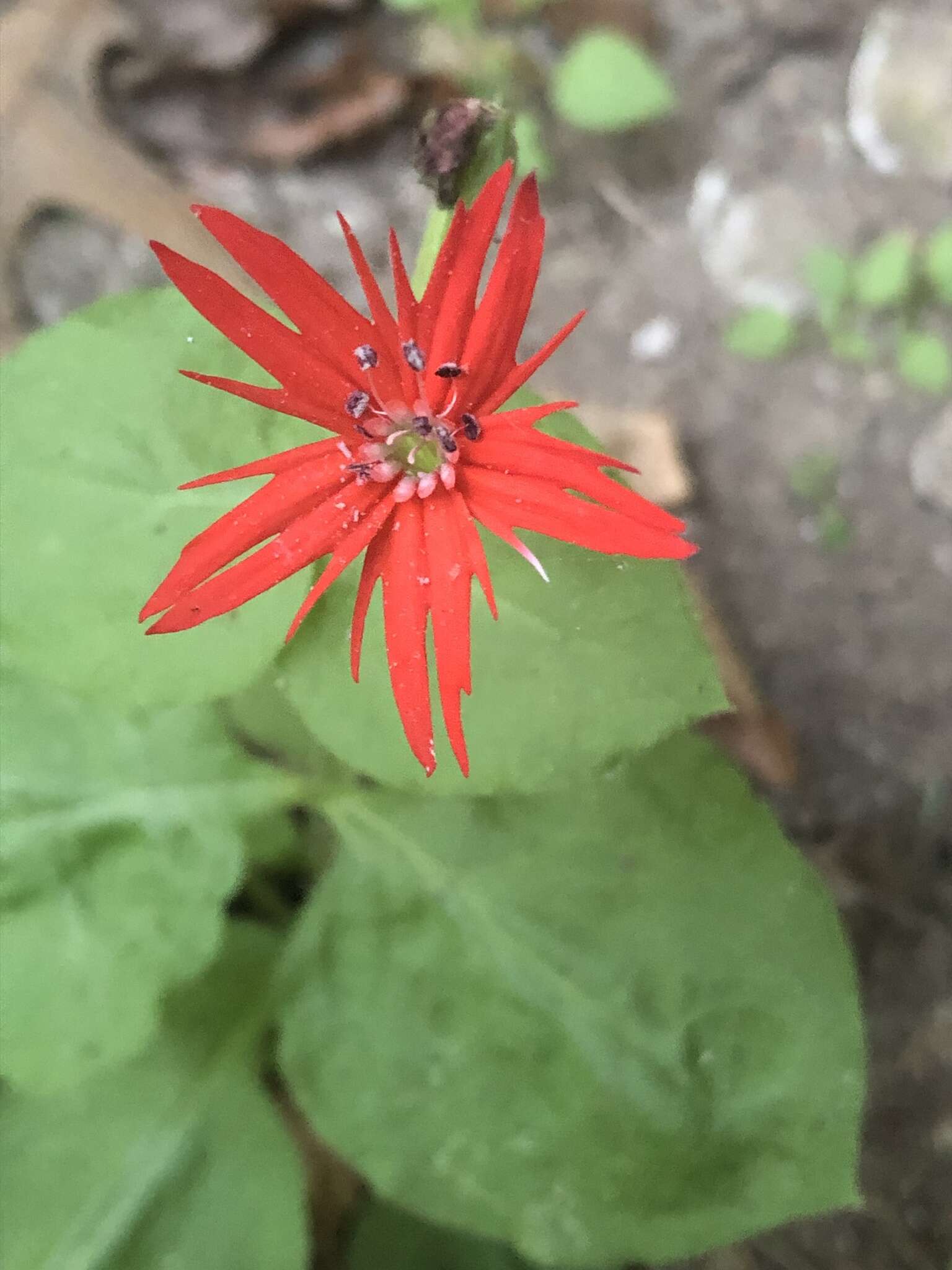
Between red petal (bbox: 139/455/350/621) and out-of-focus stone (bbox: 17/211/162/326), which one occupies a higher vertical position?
out-of-focus stone (bbox: 17/211/162/326)

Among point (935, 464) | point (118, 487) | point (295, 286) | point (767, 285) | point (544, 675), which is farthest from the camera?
point (767, 285)

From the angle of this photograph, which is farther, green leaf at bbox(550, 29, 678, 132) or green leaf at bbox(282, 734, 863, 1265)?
green leaf at bbox(550, 29, 678, 132)

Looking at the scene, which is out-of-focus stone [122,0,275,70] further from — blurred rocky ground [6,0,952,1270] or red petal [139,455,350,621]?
red petal [139,455,350,621]

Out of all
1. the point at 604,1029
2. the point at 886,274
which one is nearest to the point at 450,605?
the point at 604,1029

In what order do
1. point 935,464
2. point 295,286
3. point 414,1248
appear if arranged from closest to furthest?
point 295,286 → point 414,1248 → point 935,464

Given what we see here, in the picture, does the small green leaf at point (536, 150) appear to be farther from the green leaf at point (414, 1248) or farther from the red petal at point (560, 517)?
the green leaf at point (414, 1248)

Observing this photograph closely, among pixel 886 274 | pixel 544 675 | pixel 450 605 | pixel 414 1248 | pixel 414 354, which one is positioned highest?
pixel 414 354

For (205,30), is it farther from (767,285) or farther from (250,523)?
(250,523)

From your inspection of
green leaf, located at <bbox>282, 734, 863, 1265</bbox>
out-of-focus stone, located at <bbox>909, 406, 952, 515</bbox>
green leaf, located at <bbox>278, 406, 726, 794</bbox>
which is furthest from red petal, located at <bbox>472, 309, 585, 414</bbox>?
out-of-focus stone, located at <bbox>909, 406, 952, 515</bbox>
